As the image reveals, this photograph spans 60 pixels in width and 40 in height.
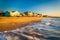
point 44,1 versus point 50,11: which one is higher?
point 44,1

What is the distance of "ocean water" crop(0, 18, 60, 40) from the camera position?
5.02 ft

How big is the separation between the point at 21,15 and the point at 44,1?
0.33 metres

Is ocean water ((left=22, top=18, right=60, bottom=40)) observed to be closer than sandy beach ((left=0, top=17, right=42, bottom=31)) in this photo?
Yes

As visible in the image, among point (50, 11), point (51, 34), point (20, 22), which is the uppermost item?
point (50, 11)

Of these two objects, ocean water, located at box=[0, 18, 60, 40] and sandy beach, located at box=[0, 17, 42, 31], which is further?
sandy beach, located at box=[0, 17, 42, 31]

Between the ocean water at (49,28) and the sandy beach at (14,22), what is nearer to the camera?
the ocean water at (49,28)

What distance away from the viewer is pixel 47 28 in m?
1.58

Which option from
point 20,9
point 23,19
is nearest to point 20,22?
point 23,19

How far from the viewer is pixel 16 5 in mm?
1660

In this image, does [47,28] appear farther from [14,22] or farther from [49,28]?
[14,22]

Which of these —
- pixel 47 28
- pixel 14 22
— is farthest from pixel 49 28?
pixel 14 22

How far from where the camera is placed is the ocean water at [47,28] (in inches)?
60.3

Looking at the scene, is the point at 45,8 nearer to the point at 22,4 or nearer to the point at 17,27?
the point at 22,4

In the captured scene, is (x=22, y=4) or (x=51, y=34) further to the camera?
(x=22, y=4)
